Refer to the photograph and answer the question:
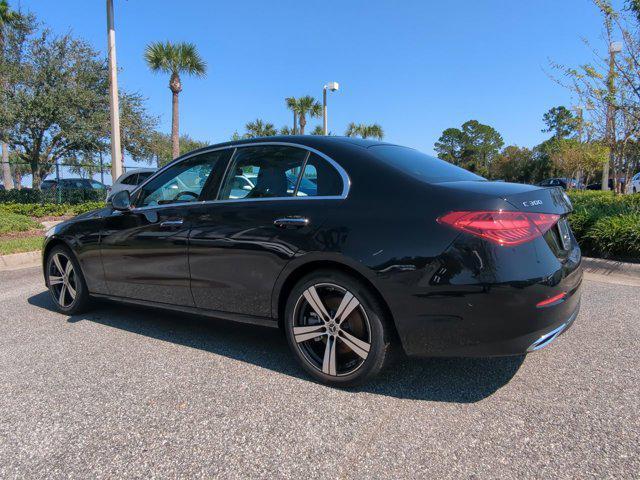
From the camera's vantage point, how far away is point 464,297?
246 cm

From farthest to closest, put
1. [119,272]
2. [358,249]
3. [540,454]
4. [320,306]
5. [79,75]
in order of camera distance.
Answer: [79,75] → [119,272] → [320,306] → [358,249] → [540,454]

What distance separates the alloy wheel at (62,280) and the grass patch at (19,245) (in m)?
3.82

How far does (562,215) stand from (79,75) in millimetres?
17294

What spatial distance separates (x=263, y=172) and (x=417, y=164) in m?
1.14

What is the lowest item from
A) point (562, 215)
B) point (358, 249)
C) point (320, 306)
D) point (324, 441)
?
point (324, 441)

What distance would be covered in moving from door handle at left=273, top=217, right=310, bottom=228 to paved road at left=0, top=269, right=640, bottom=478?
1.06 m

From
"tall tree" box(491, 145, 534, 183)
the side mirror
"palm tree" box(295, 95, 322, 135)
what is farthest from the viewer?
"tall tree" box(491, 145, 534, 183)

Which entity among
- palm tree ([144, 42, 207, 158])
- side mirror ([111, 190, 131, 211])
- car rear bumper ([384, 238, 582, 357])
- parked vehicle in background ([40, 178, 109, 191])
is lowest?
car rear bumper ([384, 238, 582, 357])

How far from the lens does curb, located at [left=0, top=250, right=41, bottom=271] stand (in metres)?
7.55

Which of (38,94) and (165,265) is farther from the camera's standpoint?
(38,94)

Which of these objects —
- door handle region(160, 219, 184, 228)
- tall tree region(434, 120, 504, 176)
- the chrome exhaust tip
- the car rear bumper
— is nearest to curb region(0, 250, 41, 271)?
door handle region(160, 219, 184, 228)

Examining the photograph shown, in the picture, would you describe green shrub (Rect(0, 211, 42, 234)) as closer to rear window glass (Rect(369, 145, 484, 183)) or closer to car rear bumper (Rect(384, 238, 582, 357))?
rear window glass (Rect(369, 145, 484, 183))

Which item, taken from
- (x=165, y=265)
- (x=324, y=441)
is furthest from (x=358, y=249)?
(x=165, y=265)

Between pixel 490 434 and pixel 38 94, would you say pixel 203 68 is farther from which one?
pixel 490 434
